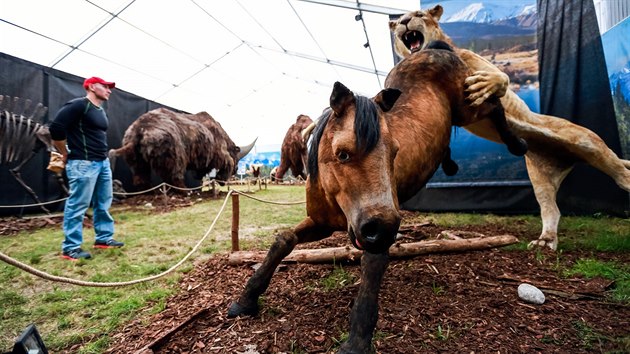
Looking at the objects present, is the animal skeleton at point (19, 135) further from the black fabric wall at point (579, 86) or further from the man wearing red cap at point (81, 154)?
the black fabric wall at point (579, 86)

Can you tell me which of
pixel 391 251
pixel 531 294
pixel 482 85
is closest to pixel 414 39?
pixel 482 85

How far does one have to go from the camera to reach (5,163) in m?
5.43

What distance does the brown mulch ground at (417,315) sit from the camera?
152 centimetres

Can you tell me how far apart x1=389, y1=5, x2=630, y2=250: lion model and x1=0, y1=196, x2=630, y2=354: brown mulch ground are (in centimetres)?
90

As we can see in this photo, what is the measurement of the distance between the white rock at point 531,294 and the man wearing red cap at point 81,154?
13.4 ft

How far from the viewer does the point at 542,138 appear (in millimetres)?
3221

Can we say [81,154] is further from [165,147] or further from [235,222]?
[165,147]

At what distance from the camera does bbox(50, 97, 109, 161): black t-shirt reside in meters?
3.35

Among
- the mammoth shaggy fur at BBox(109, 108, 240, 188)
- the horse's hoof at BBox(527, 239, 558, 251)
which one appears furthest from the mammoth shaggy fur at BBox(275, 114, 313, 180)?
the horse's hoof at BBox(527, 239, 558, 251)

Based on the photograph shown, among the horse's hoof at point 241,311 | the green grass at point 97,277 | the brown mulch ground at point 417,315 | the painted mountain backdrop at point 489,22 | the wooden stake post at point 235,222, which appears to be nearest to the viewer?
the brown mulch ground at point 417,315

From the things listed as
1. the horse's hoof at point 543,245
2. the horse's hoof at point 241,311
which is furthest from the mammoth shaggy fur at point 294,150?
the horse's hoof at point 241,311

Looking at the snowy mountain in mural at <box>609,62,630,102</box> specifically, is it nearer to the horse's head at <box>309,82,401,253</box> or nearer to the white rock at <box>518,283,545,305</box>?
the white rock at <box>518,283,545,305</box>

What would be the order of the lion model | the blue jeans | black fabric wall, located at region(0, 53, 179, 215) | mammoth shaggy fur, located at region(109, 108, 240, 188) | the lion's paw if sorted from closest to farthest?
the lion's paw → the lion model → the blue jeans → black fabric wall, located at region(0, 53, 179, 215) → mammoth shaggy fur, located at region(109, 108, 240, 188)

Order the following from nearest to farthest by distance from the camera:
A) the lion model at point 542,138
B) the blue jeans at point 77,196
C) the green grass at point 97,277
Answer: the green grass at point 97,277 < the lion model at point 542,138 < the blue jeans at point 77,196
